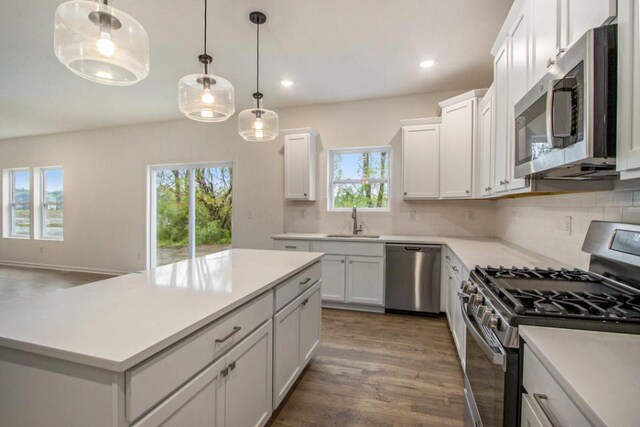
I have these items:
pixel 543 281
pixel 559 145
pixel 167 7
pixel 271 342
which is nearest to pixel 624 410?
pixel 559 145

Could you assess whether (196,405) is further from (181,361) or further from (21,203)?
(21,203)

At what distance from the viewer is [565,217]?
6.20 ft

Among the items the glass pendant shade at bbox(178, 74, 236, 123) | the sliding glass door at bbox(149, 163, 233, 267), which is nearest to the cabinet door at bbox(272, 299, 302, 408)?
the glass pendant shade at bbox(178, 74, 236, 123)

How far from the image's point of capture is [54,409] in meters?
0.81

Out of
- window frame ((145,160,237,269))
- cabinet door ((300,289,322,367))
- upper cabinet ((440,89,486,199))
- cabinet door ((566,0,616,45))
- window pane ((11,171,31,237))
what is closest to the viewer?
cabinet door ((566,0,616,45))

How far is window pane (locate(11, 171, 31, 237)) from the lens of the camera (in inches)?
247

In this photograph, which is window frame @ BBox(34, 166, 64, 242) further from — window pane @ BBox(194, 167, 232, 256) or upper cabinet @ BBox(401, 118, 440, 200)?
upper cabinet @ BBox(401, 118, 440, 200)

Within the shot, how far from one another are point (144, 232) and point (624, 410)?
6.10 m

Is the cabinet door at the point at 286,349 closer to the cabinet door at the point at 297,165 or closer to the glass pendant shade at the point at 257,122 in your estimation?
the glass pendant shade at the point at 257,122

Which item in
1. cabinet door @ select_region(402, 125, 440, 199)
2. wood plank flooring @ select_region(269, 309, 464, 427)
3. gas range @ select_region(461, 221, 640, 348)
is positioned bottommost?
wood plank flooring @ select_region(269, 309, 464, 427)

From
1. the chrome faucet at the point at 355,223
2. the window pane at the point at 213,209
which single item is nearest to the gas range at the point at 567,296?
the chrome faucet at the point at 355,223

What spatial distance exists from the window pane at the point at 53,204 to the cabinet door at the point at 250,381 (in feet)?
22.3

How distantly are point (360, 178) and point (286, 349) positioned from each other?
2917mm

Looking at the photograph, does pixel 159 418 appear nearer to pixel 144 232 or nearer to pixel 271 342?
pixel 271 342
